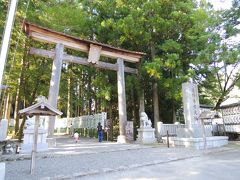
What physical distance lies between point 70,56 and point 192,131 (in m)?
7.93

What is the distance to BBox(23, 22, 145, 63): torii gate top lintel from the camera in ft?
39.7

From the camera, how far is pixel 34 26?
39.0ft

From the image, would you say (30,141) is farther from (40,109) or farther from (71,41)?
(71,41)

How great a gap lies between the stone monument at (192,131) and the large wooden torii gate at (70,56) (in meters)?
3.53

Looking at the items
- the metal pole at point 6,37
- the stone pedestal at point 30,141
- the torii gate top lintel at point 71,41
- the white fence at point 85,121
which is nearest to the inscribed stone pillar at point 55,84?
the torii gate top lintel at point 71,41

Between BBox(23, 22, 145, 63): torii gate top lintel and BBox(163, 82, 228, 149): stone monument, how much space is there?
4.52m

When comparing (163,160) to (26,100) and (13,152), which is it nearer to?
(13,152)

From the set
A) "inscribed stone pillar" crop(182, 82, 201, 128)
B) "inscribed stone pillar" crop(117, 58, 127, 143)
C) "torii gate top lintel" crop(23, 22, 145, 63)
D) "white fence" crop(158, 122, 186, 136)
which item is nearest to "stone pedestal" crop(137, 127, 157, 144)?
"inscribed stone pillar" crop(117, 58, 127, 143)

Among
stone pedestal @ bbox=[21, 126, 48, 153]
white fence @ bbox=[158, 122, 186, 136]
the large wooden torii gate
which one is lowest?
stone pedestal @ bbox=[21, 126, 48, 153]

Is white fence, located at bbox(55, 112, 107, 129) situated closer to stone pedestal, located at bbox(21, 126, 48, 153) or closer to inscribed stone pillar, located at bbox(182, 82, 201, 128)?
inscribed stone pillar, located at bbox(182, 82, 201, 128)

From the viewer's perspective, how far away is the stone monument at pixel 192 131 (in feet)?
38.8

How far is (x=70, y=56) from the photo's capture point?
44.3ft

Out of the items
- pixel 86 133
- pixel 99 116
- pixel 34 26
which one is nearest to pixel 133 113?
pixel 99 116

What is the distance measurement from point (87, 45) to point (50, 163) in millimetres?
8203
